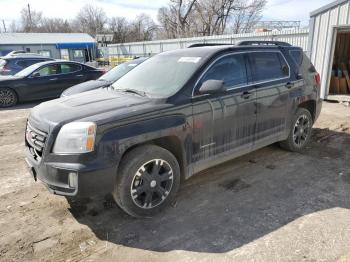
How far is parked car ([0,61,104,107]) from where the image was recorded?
424 inches

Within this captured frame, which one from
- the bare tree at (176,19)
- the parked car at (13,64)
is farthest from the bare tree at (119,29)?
the parked car at (13,64)

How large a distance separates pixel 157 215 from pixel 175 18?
146ft

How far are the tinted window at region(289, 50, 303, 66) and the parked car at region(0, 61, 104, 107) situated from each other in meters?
8.53

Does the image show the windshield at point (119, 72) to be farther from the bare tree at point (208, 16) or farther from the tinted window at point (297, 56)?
the bare tree at point (208, 16)

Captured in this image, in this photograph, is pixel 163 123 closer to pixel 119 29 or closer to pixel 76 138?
pixel 76 138

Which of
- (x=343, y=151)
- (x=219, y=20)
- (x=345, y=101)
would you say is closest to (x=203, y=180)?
(x=343, y=151)

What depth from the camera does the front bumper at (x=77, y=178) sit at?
297 centimetres

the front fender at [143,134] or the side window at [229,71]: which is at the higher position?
the side window at [229,71]

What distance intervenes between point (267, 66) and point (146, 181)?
104 inches

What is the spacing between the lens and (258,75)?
4508mm

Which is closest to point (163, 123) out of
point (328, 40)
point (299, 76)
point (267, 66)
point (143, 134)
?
point (143, 134)

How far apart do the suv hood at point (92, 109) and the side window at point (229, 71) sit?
93 cm

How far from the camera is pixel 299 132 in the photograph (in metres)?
5.43

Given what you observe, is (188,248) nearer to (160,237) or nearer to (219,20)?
(160,237)
